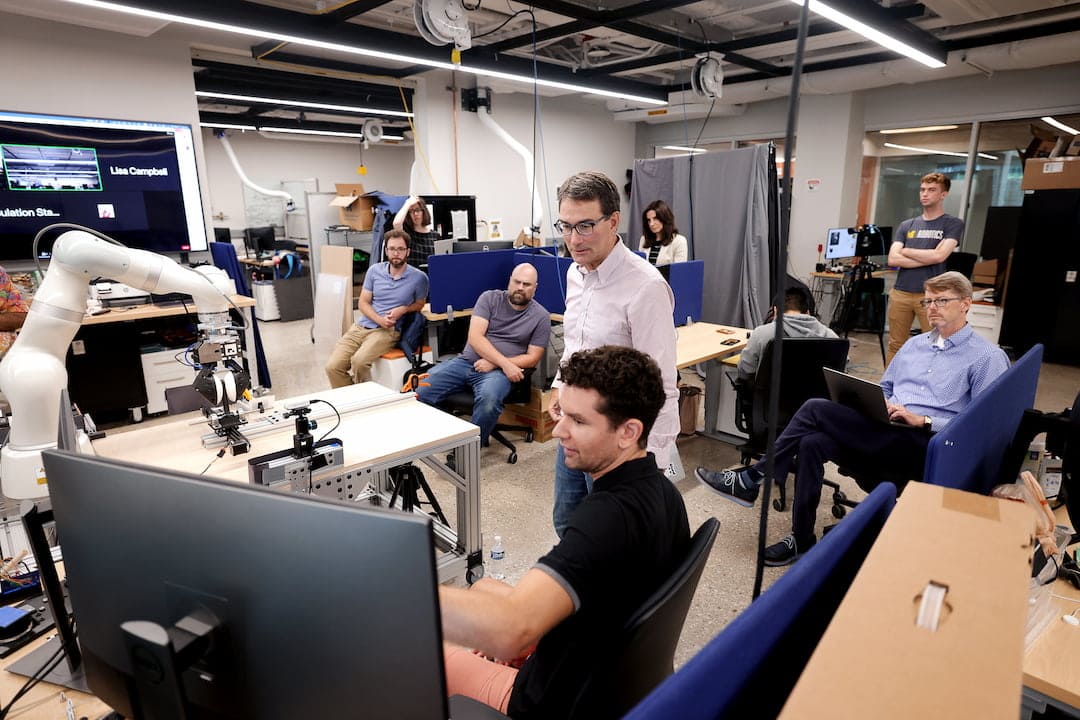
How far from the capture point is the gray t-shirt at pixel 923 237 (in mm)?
4215

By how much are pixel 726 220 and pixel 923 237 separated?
142 cm

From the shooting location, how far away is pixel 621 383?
129cm

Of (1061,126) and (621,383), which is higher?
(1061,126)

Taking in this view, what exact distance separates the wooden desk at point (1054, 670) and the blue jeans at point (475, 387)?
260 centimetres

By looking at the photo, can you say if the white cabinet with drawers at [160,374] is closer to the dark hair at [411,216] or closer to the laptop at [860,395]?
the dark hair at [411,216]

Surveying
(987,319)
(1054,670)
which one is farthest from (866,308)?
(1054,670)

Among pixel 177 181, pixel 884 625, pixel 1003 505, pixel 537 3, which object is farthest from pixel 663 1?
pixel 884 625

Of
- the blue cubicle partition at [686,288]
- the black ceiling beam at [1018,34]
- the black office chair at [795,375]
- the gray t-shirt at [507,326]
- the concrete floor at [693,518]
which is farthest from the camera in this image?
the black ceiling beam at [1018,34]

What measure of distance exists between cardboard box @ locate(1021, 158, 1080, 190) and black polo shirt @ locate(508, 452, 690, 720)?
654 centimetres

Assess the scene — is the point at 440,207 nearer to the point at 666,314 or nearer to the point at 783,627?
the point at 666,314

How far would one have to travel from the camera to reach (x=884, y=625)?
2.04ft

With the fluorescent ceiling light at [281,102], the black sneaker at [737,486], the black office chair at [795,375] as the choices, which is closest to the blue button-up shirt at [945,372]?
the black office chair at [795,375]

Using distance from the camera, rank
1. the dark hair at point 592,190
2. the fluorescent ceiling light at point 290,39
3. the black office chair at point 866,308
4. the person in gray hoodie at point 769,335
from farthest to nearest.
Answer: the black office chair at point 866,308 < the fluorescent ceiling light at point 290,39 < the person in gray hoodie at point 769,335 < the dark hair at point 592,190

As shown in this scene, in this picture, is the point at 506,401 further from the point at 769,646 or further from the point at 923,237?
the point at 923,237
